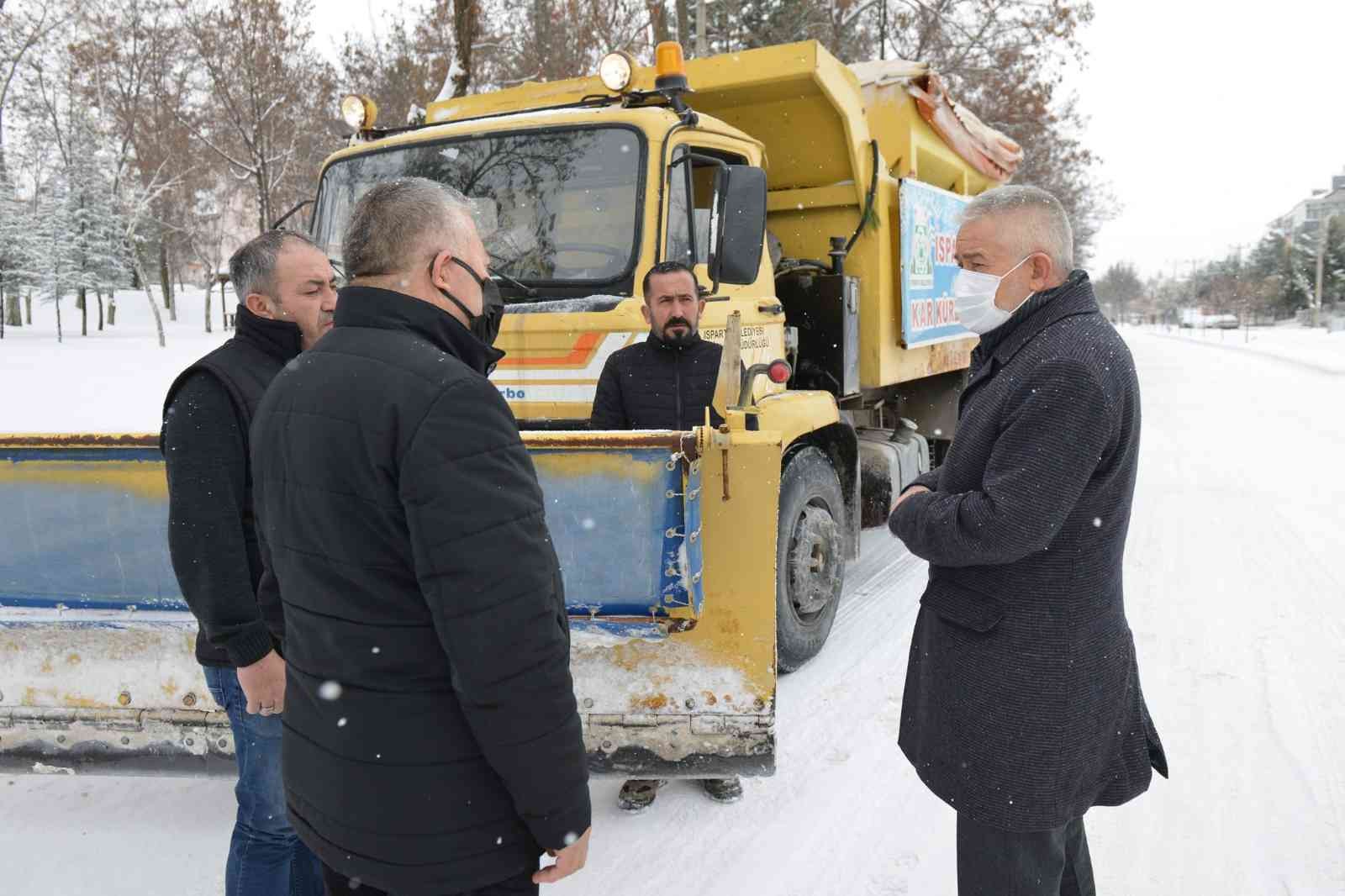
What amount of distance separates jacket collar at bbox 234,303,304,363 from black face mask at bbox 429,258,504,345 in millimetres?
881

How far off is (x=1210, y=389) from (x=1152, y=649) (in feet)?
57.9

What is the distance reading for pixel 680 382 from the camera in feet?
12.4

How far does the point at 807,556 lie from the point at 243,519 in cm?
287

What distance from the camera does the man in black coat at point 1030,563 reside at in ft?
6.11

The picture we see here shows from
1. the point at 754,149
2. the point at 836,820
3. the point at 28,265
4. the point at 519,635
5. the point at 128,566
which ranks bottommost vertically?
the point at 836,820

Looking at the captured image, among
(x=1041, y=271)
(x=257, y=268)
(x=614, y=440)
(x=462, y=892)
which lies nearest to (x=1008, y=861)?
(x=462, y=892)

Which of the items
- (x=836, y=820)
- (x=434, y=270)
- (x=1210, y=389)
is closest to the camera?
(x=434, y=270)

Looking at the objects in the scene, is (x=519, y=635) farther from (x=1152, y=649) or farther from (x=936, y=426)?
(x=936, y=426)

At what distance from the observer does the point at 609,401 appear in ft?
12.3

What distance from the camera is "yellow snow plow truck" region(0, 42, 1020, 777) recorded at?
2.97 meters

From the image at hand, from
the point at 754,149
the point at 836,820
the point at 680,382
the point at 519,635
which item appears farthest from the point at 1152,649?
the point at 519,635

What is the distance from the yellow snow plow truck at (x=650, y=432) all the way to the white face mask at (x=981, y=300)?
37.9 inches

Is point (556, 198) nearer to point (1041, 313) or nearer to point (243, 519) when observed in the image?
point (243, 519)

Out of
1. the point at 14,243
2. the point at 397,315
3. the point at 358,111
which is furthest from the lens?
the point at 14,243
